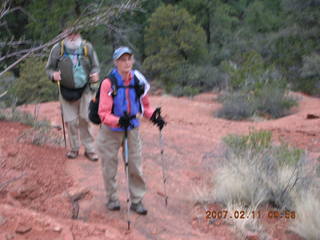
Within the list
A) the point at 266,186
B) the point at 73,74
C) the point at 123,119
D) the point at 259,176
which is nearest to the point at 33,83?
the point at 73,74

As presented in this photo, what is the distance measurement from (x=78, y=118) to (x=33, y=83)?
384 inches

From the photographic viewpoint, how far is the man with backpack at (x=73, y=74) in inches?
225

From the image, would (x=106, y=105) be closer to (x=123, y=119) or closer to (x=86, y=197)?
(x=123, y=119)

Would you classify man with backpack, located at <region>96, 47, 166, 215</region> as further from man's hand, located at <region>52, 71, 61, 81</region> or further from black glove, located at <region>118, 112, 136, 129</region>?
man's hand, located at <region>52, 71, 61, 81</region>

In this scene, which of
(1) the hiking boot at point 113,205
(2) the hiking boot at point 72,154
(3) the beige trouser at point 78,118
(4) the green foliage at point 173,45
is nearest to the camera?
(1) the hiking boot at point 113,205

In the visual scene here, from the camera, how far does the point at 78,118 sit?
241 inches

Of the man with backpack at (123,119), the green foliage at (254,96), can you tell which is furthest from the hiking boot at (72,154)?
the green foliage at (254,96)

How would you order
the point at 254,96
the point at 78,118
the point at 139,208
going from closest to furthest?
the point at 139,208
the point at 78,118
the point at 254,96

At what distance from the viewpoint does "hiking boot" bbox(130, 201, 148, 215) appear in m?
4.75

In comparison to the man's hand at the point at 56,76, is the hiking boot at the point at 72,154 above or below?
below

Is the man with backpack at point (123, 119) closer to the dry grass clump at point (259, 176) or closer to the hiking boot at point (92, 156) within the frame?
the dry grass clump at point (259, 176)

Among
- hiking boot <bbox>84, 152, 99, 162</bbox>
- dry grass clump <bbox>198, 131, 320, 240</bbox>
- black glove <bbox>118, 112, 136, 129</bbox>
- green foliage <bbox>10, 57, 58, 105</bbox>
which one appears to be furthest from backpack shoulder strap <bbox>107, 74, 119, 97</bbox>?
green foliage <bbox>10, 57, 58, 105</bbox>

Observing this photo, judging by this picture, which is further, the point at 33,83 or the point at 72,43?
the point at 33,83

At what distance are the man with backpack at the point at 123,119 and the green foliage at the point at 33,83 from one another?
414 inches
